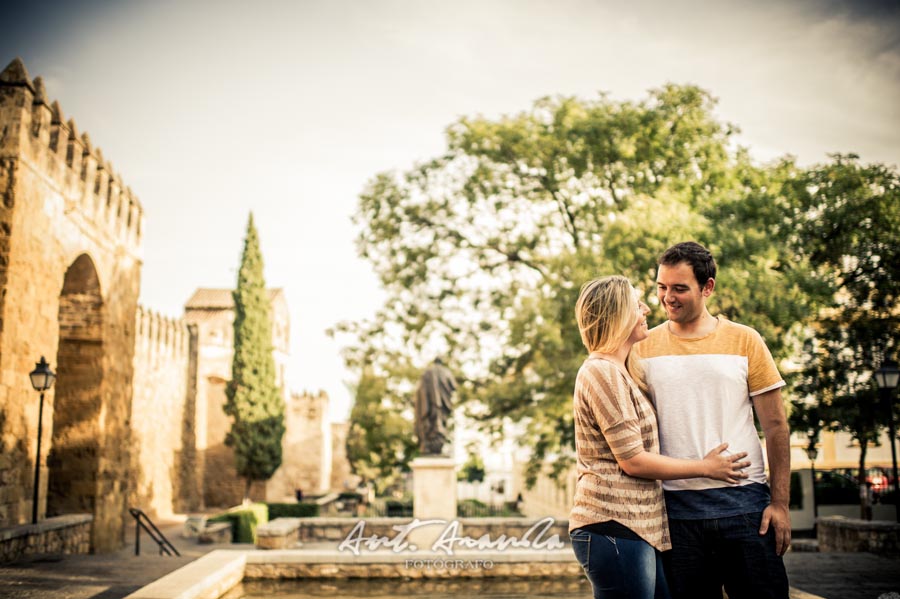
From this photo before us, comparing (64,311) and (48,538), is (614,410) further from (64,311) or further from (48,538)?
(64,311)

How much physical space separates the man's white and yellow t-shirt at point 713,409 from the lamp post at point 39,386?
1059 cm

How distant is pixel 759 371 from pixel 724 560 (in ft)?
2.30

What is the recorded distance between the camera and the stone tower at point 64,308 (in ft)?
36.7

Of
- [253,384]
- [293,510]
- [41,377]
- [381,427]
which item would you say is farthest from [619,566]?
[253,384]

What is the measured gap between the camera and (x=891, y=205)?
1786cm

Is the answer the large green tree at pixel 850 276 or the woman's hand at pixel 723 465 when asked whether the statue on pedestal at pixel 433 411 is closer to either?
the large green tree at pixel 850 276

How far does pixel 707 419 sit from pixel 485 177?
48.9 ft

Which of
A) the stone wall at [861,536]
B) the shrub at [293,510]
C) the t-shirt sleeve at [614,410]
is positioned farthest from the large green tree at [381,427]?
the t-shirt sleeve at [614,410]

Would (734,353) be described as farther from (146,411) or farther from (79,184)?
(146,411)

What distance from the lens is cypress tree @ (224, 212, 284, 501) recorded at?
3083cm

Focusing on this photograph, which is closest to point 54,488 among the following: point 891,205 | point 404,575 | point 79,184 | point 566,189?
point 79,184

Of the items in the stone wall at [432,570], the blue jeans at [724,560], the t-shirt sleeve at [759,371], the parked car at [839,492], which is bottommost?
the parked car at [839,492]

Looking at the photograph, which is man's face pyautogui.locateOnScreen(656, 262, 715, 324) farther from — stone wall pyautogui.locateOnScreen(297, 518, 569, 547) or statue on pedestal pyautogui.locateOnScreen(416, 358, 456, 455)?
statue on pedestal pyautogui.locateOnScreen(416, 358, 456, 455)

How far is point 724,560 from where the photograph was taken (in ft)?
8.75
